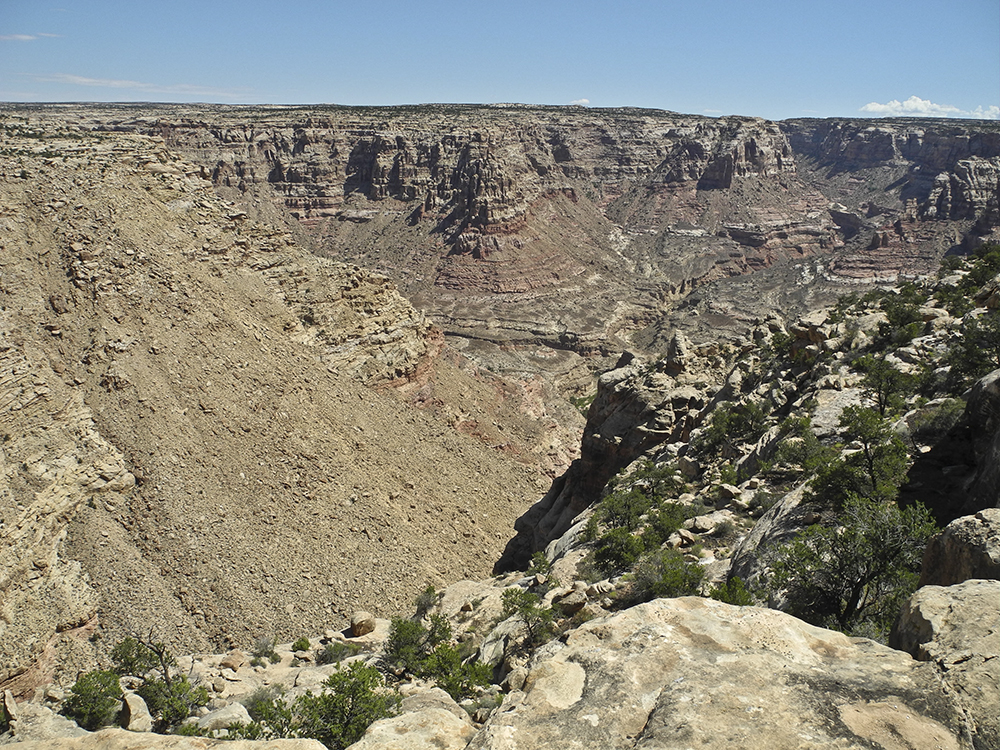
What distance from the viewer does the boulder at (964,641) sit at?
287 inches

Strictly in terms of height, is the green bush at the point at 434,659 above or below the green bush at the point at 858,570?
below

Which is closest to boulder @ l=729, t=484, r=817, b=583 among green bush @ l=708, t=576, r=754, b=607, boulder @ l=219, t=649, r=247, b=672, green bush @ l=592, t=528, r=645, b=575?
green bush @ l=708, t=576, r=754, b=607

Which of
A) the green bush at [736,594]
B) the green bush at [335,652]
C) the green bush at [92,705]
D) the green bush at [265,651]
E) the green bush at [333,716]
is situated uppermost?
the green bush at [736,594]

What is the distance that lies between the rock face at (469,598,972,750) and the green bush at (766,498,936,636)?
3963mm

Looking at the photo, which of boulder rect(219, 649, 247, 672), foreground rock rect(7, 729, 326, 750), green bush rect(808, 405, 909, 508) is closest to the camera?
foreground rock rect(7, 729, 326, 750)

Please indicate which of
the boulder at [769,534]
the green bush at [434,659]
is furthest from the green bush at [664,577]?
the green bush at [434,659]

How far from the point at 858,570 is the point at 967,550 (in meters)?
3.25

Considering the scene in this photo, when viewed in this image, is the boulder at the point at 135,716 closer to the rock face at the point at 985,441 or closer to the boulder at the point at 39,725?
the boulder at the point at 39,725

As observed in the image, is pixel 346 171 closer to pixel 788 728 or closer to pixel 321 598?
pixel 321 598

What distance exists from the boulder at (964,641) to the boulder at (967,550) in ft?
2.86

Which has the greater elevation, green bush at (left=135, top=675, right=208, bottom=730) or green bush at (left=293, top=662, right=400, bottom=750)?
green bush at (left=293, top=662, right=400, bottom=750)

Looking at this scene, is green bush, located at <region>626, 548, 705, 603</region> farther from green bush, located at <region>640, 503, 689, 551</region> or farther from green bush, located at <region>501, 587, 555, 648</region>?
green bush, located at <region>501, 587, 555, 648</region>

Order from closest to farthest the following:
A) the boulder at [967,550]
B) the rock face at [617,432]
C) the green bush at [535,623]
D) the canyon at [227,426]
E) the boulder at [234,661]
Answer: the boulder at [967,550]
the green bush at [535,623]
the boulder at [234,661]
the canyon at [227,426]
the rock face at [617,432]

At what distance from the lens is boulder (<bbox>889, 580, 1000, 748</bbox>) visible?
7301 mm
